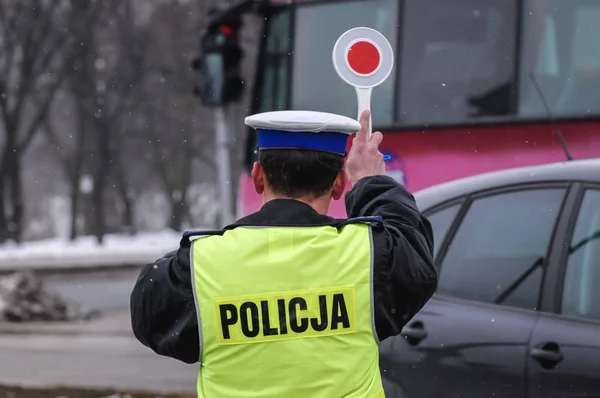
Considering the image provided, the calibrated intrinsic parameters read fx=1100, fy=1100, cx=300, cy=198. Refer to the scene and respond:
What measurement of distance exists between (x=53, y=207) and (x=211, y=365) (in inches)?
2438

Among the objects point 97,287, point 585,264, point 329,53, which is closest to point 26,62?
point 97,287

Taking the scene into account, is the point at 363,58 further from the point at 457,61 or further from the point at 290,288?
the point at 457,61

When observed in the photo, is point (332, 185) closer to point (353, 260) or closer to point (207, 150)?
point (353, 260)

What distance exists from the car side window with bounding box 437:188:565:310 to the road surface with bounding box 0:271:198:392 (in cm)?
452

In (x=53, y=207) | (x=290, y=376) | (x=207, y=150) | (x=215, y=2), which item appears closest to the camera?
(x=290, y=376)

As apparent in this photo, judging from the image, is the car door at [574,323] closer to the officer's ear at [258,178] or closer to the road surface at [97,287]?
the officer's ear at [258,178]

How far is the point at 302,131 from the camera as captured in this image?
2.38 metres

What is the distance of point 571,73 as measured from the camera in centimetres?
743

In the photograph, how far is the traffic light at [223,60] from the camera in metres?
9.32

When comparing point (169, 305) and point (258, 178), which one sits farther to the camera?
point (258, 178)

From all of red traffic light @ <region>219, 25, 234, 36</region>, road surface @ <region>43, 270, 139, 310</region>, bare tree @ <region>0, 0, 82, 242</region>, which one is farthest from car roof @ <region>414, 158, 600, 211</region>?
bare tree @ <region>0, 0, 82, 242</region>

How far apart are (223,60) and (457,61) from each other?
7.97 ft

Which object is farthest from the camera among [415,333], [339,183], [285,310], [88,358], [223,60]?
[88,358]

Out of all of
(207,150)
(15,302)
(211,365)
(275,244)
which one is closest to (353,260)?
(275,244)
